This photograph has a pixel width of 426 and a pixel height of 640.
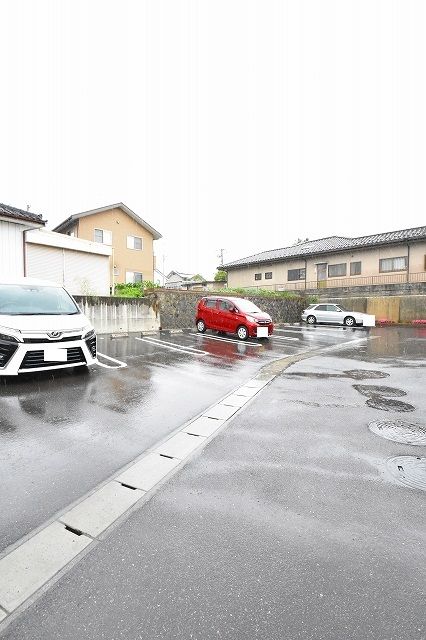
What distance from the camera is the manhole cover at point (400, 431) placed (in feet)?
11.2

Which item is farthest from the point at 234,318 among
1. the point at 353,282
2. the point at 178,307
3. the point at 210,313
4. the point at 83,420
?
the point at 353,282

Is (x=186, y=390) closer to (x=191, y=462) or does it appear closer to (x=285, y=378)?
(x=285, y=378)

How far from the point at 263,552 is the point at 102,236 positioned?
25.5 metres

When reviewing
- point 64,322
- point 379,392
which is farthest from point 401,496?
point 64,322

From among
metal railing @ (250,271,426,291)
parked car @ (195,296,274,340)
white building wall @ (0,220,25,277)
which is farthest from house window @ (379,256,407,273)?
white building wall @ (0,220,25,277)

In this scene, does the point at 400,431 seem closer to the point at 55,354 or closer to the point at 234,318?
the point at 55,354

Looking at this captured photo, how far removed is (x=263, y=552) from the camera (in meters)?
1.84

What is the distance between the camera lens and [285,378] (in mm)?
6316

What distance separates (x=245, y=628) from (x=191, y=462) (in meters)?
1.53

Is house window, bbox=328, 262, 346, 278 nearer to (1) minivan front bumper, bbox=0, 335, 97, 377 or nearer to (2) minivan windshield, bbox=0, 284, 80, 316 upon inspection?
(2) minivan windshield, bbox=0, 284, 80, 316

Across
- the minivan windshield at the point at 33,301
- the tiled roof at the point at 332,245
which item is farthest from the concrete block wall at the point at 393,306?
the minivan windshield at the point at 33,301

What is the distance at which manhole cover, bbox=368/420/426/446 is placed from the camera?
11.2 ft

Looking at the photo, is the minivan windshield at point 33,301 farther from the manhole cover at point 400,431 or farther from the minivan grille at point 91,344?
the manhole cover at point 400,431

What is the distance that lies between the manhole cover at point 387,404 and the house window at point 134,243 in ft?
80.5
